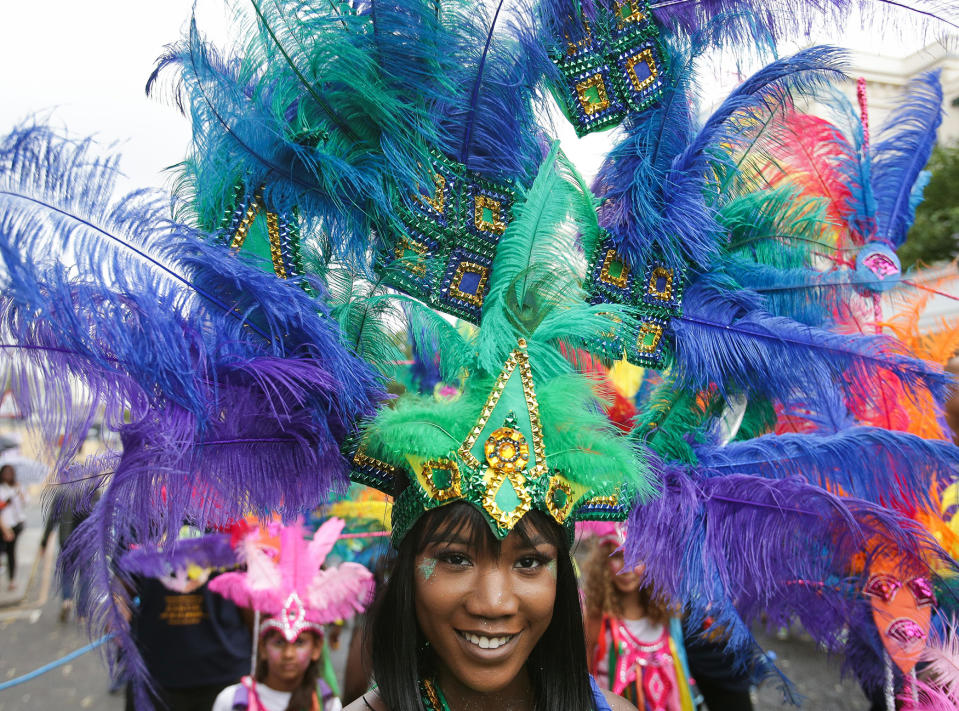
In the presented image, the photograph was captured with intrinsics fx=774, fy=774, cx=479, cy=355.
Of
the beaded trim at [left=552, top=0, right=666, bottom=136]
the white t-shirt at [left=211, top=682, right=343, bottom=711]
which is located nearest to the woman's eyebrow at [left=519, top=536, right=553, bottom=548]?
the beaded trim at [left=552, top=0, right=666, bottom=136]

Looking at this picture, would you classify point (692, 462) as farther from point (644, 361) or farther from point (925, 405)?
point (925, 405)

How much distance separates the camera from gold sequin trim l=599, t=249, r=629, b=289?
6.48 ft

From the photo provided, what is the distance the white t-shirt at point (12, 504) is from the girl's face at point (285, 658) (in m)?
6.07

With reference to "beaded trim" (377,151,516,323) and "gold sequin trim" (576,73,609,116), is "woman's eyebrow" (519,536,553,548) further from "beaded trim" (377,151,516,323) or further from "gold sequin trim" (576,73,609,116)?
"gold sequin trim" (576,73,609,116)

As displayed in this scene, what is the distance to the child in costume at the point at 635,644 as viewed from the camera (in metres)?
3.75

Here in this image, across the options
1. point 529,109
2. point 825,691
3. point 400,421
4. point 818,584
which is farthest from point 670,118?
point 825,691

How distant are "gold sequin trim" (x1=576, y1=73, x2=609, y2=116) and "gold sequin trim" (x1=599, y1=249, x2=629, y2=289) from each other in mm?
361

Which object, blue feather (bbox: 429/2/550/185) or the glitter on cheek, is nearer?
the glitter on cheek

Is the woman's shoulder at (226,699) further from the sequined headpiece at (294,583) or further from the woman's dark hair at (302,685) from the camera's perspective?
the sequined headpiece at (294,583)

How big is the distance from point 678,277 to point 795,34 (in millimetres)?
681

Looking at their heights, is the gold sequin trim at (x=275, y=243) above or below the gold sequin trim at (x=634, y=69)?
below

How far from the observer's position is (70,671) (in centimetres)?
711

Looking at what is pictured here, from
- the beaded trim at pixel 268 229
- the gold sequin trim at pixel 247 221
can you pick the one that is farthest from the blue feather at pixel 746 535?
the gold sequin trim at pixel 247 221

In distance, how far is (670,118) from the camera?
1.96 metres
